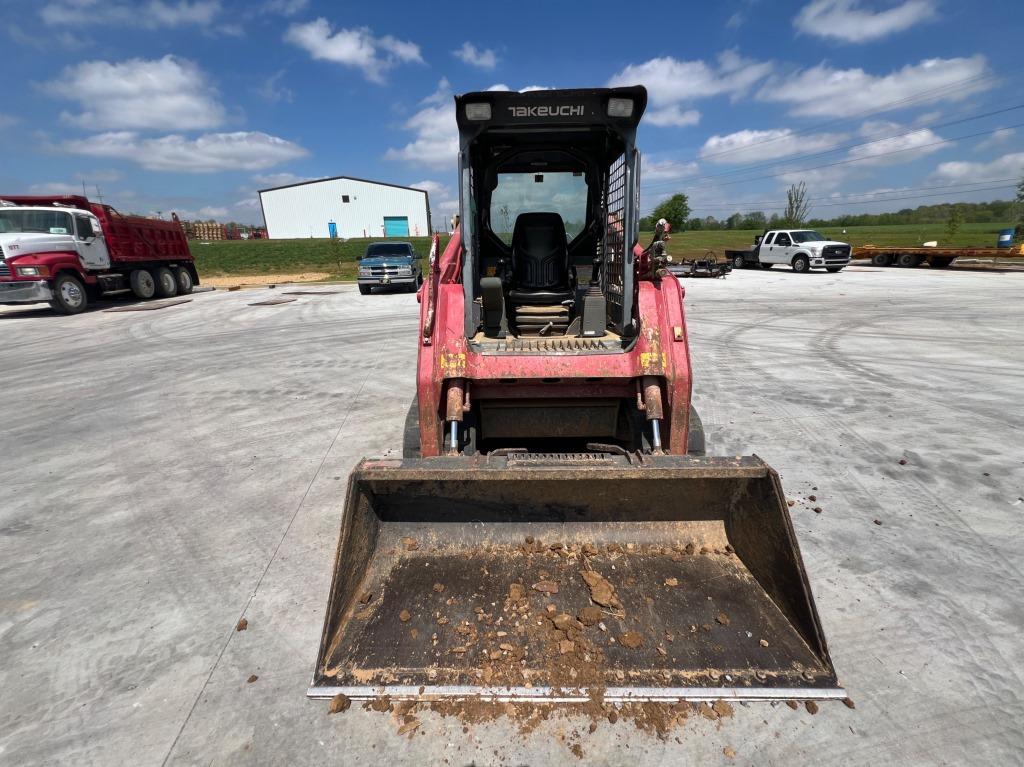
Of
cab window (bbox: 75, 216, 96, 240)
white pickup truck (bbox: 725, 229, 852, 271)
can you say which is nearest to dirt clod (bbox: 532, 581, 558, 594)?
cab window (bbox: 75, 216, 96, 240)

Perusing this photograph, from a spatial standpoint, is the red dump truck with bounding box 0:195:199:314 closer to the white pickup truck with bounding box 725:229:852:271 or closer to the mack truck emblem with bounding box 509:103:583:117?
the mack truck emblem with bounding box 509:103:583:117

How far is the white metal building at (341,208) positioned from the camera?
206ft

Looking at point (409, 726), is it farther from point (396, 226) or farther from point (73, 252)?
point (396, 226)

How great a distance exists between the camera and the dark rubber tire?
18625mm

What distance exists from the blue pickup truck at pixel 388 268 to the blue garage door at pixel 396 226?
48.1 m

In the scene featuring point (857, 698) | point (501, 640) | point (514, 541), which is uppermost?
point (514, 541)

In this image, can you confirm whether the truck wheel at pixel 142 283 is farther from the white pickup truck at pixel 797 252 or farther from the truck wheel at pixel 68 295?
the white pickup truck at pixel 797 252

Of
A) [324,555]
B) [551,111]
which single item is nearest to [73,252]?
[324,555]

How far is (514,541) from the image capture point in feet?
9.04

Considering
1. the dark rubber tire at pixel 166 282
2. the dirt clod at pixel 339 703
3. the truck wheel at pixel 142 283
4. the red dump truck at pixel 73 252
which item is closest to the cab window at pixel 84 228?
the red dump truck at pixel 73 252

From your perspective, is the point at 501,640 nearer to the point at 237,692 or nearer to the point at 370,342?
the point at 237,692

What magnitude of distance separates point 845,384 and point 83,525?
8.39 m

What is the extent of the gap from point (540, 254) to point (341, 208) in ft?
216

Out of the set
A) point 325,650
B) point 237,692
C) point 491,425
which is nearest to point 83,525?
point 237,692
